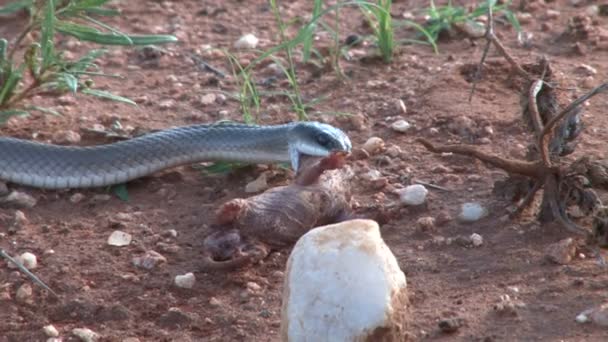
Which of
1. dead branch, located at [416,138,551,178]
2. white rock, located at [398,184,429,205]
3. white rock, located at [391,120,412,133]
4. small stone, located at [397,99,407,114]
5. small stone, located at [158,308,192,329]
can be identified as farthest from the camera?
small stone, located at [397,99,407,114]

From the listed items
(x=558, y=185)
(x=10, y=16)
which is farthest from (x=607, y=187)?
(x=10, y=16)

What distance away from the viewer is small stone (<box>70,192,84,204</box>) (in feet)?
16.6

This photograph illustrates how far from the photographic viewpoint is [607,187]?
4215 mm

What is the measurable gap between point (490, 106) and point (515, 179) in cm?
112

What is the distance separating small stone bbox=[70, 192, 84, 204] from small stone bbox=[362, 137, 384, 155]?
1.24 m

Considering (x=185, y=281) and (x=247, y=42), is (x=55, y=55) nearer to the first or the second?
A: (x=185, y=281)

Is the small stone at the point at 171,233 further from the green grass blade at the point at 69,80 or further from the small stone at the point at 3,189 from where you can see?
the small stone at the point at 3,189

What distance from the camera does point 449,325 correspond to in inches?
148

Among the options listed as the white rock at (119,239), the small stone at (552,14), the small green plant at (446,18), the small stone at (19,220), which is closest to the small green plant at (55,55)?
the small stone at (19,220)

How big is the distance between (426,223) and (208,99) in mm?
1787

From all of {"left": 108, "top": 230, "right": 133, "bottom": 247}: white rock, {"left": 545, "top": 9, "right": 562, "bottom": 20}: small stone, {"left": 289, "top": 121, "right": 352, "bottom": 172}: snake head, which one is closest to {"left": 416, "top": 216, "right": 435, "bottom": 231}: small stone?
{"left": 289, "top": 121, "right": 352, "bottom": 172}: snake head

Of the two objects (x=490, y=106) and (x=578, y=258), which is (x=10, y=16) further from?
(x=578, y=258)

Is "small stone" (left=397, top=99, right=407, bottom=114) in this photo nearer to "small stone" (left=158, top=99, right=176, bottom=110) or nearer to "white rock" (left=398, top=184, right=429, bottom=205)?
"white rock" (left=398, top=184, right=429, bottom=205)

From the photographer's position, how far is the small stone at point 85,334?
13.0 ft
